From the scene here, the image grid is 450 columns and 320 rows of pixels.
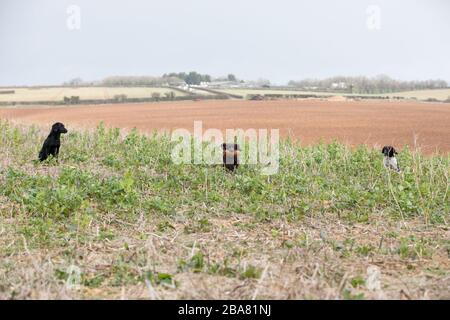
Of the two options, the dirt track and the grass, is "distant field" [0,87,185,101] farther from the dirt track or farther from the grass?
the grass

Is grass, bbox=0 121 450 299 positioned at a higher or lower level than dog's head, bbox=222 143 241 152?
lower

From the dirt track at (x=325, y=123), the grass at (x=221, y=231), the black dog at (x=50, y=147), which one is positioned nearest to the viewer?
the grass at (x=221, y=231)

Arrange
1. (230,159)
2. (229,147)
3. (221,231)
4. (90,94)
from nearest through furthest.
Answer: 1. (221,231)
2. (230,159)
3. (229,147)
4. (90,94)

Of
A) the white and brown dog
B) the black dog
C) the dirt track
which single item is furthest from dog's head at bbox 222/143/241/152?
the dirt track

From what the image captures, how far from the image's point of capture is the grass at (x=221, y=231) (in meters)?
4.65

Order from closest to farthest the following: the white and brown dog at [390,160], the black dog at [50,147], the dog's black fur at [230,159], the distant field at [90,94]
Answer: the dog's black fur at [230,159], the white and brown dog at [390,160], the black dog at [50,147], the distant field at [90,94]

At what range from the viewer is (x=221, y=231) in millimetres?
6617

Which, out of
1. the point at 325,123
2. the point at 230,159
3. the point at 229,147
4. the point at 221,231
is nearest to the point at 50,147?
the point at 229,147

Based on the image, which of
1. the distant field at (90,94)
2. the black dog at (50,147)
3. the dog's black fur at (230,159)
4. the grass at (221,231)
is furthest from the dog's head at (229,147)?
the distant field at (90,94)

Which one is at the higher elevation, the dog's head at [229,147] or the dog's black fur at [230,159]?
the dog's head at [229,147]

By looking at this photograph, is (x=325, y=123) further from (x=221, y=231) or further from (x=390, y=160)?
(x=221, y=231)

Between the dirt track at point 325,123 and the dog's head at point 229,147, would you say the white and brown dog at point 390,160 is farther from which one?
the dirt track at point 325,123

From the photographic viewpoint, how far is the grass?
465cm
